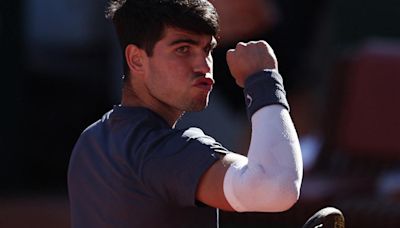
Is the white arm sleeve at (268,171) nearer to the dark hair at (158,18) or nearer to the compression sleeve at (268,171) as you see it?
the compression sleeve at (268,171)

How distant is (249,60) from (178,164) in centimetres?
28

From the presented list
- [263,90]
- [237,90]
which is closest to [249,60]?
[263,90]

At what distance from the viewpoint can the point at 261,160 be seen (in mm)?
2486

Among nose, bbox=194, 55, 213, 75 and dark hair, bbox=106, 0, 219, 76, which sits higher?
dark hair, bbox=106, 0, 219, 76

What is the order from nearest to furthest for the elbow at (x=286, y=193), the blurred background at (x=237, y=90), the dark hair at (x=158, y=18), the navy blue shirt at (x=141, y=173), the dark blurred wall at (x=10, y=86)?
the elbow at (x=286, y=193), the navy blue shirt at (x=141, y=173), the dark hair at (x=158, y=18), the blurred background at (x=237, y=90), the dark blurred wall at (x=10, y=86)

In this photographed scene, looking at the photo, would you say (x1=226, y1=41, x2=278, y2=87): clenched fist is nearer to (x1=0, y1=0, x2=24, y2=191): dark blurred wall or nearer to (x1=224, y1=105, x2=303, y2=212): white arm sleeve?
(x1=224, y1=105, x2=303, y2=212): white arm sleeve

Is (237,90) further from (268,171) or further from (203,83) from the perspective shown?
(268,171)

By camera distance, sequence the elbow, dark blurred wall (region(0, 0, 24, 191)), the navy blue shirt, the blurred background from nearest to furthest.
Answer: the elbow < the navy blue shirt < the blurred background < dark blurred wall (region(0, 0, 24, 191))

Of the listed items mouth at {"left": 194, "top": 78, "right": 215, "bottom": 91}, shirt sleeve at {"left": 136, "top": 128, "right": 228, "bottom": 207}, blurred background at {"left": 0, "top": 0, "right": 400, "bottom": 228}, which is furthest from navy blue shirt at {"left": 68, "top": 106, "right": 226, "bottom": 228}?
blurred background at {"left": 0, "top": 0, "right": 400, "bottom": 228}

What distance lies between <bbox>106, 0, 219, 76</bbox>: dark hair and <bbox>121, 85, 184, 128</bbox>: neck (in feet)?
0.37

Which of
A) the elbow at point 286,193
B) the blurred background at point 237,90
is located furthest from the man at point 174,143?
the blurred background at point 237,90

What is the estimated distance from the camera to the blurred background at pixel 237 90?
6781 mm

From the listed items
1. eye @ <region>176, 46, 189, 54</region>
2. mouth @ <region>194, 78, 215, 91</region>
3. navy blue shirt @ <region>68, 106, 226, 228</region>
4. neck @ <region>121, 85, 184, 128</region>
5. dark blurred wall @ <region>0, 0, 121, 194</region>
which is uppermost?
eye @ <region>176, 46, 189, 54</region>

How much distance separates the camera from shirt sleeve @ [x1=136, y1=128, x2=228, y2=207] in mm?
2541
